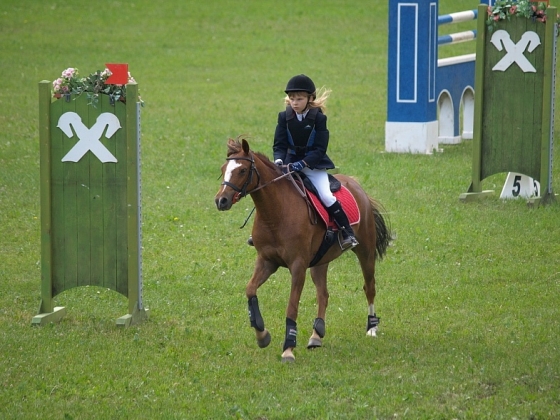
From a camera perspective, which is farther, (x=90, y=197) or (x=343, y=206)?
(x=90, y=197)

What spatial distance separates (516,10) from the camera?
1502 centimetres

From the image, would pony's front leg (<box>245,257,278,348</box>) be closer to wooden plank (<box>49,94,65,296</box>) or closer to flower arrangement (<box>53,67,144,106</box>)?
flower arrangement (<box>53,67,144,106</box>)

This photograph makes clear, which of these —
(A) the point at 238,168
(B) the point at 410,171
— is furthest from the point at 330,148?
(A) the point at 238,168

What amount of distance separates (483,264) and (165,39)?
79.5ft

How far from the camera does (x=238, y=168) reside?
848 cm

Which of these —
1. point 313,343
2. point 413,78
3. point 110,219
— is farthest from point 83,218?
point 413,78

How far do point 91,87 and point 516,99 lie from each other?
7854 millimetres

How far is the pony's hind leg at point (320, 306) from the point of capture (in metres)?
9.26

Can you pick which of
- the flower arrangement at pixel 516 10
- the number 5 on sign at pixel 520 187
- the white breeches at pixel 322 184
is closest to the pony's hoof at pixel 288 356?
the white breeches at pixel 322 184

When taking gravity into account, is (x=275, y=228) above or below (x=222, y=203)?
below

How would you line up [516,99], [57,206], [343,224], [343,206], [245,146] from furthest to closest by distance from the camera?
[516,99] → [57,206] → [343,206] → [343,224] → [245,146]

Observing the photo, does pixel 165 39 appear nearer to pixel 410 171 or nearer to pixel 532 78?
pixel 410 171

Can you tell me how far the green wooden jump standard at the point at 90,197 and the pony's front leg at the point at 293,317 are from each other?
1949 mm

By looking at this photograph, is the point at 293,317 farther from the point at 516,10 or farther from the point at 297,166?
the point at 516,10
